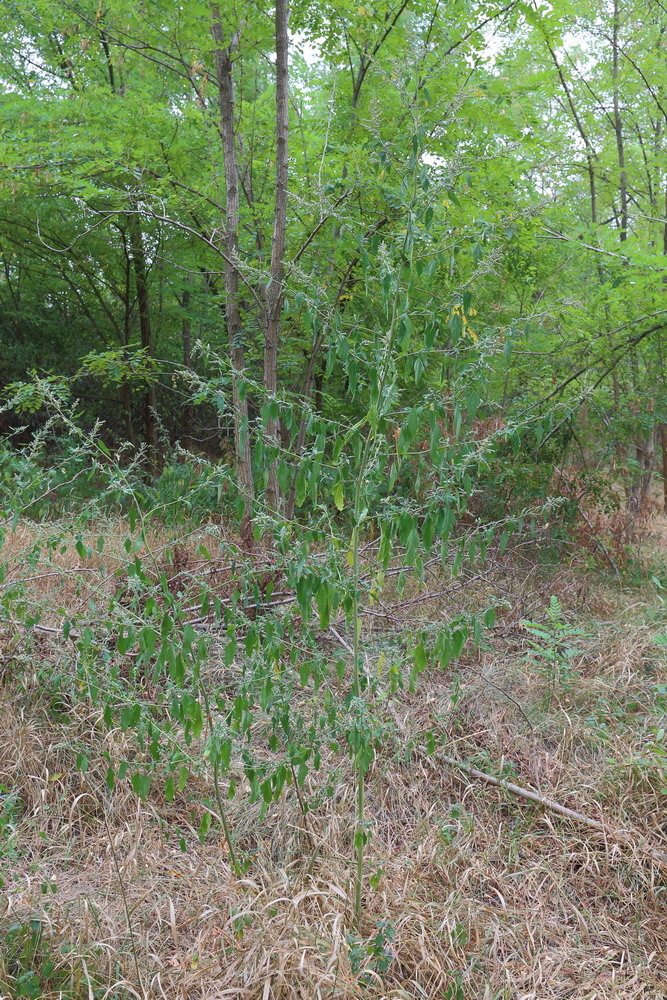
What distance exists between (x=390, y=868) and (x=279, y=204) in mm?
3542

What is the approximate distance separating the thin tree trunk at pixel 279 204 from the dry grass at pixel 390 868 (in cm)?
162

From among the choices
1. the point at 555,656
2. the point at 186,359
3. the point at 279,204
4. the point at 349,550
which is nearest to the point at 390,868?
the point at 349,550

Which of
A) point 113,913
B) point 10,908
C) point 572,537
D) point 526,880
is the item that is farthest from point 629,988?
point 572,537

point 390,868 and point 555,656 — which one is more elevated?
point 555,656

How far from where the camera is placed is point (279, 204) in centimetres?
416

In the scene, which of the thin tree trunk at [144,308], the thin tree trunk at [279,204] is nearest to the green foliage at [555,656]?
the thin tree trunk at [279,204]

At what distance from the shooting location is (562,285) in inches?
264

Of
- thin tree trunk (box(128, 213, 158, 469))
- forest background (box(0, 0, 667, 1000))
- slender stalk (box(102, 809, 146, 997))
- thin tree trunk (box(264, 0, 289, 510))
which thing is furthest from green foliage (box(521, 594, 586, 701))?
thin tree trunk (box(128, 213, 158, 469))

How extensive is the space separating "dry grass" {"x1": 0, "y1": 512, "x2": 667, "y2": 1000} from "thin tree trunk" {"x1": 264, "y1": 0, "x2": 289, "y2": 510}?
1620 mm

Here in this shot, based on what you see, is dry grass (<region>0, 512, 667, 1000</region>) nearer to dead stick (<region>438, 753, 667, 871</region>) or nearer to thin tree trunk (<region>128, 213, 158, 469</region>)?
dead stick (<region>438, 753, 667, 871</region>)

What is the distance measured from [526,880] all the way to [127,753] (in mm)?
1698

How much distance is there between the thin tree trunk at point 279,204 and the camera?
3996 millimetres

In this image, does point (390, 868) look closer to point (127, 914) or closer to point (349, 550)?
point (127, 914)

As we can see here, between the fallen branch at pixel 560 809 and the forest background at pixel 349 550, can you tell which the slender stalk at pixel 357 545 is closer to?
the forest background at pixel 349 550
